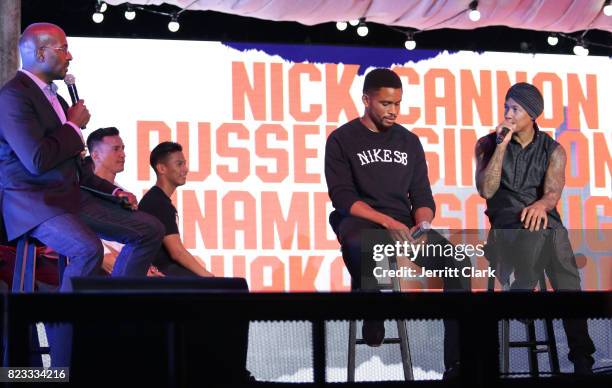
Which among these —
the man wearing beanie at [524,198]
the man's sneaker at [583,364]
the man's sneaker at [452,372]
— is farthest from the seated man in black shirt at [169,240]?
the man's sneaker at [452,372]

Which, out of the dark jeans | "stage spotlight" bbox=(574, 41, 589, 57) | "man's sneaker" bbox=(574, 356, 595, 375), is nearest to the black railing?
"man's sneaker" bbox=(574, 356, 595, 375)

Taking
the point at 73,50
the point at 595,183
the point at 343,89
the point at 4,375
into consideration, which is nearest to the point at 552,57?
the point at 595,183

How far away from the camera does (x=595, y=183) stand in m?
7.31

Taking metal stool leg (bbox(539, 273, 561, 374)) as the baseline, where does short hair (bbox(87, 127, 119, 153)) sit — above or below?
above

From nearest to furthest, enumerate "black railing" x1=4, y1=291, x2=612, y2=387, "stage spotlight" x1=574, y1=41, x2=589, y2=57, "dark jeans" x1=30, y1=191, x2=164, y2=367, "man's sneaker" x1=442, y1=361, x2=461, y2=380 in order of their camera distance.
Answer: "black railing" x1=4, y1=291, x2=612, y2=387
"man's sneaker" x1=442, y1=361, x2=461, y2=380
"dark jeans" x1=30, y1=191, x2=164, y2=367
"stage spotlight" x1=574, y1=41, x2=589, y2=57

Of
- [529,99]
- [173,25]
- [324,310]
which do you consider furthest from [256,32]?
[324,310]

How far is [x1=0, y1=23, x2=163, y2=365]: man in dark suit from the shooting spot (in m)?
3.39

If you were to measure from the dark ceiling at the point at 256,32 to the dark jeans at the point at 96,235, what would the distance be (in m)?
3.20

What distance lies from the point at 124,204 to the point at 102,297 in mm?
2081

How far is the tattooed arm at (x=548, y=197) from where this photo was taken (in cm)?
405

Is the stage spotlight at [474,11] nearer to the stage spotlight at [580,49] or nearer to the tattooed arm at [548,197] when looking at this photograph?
the stage spotlight at [580,49]

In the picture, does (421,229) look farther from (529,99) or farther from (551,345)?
(551,345)

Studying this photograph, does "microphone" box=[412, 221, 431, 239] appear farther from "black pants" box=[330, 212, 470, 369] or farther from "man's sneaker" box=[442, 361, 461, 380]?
"man's sneaker" box=[442, 361, 461, 380]

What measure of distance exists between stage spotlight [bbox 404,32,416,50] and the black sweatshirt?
277 centimetres
